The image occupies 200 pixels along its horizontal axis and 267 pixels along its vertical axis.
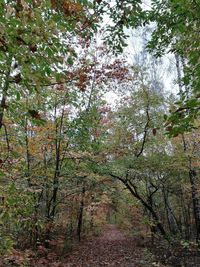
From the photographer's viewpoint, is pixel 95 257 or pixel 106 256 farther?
pixel 106 256

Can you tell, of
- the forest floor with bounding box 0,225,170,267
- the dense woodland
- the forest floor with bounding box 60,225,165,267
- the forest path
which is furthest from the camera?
the forest path

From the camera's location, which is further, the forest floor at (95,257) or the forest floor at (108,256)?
the forest floor at (108,256)

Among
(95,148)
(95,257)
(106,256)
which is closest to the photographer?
(95,148)

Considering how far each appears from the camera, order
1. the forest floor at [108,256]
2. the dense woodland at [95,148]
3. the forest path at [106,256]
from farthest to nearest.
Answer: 1. the forest path at [106,256]
2. the forest floor at [108,256]
3. the dense woodland at [95,148]

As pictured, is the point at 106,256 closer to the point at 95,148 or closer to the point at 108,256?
the point at 108,256

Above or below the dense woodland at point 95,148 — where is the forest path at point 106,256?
below

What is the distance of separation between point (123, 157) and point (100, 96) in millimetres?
4027

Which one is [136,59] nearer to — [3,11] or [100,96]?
[100,96]

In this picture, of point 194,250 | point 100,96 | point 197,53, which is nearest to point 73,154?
point 100,96

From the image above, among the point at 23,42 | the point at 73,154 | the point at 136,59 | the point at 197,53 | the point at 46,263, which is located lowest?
the point at 46,263

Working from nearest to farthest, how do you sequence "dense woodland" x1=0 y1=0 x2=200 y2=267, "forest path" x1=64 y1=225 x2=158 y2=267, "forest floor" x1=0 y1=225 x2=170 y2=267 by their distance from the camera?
"dense woodland" x1=0 y1=0 x2=200 y2=267, "forest floor" x1=0 y1=225 x2=170 y2=267, "forest path" x1=64 y1=225 x2=158 y2=267

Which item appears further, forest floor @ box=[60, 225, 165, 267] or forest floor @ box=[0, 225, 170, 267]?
Result: forest floor @ box=[60, 225, 165, 267]

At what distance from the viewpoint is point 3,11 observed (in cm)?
197

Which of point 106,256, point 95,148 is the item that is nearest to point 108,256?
point 106,256
